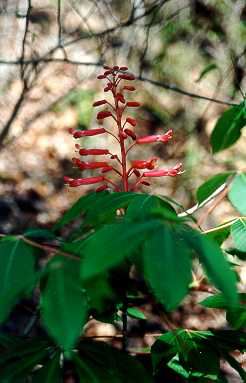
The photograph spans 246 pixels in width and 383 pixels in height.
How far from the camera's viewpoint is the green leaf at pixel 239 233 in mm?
1578

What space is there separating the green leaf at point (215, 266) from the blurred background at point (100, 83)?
2458 mm

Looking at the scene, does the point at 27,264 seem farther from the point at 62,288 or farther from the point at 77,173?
the point at 77,173

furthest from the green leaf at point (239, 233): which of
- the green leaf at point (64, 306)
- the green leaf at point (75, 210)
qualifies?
the green leaf at point (64, 306)

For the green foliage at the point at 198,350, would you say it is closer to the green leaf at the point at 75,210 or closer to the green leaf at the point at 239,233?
the green leaf at the point at 239,233

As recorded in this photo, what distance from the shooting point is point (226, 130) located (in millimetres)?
1683

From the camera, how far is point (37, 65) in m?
4.44

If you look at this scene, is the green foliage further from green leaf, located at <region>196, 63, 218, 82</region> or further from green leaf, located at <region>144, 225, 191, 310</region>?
green leaf, located at <region>196, 63, 218, 82</region>

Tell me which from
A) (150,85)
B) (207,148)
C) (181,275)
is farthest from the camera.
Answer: (150,85)

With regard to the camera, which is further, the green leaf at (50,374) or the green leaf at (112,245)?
the green leaf at (50,374)

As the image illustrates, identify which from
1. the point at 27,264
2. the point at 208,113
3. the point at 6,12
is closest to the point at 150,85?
the point at 208,113

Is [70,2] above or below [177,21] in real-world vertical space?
above

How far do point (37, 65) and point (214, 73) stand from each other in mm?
1536

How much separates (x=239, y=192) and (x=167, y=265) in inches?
18.6

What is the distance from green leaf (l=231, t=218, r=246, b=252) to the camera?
1578mm
